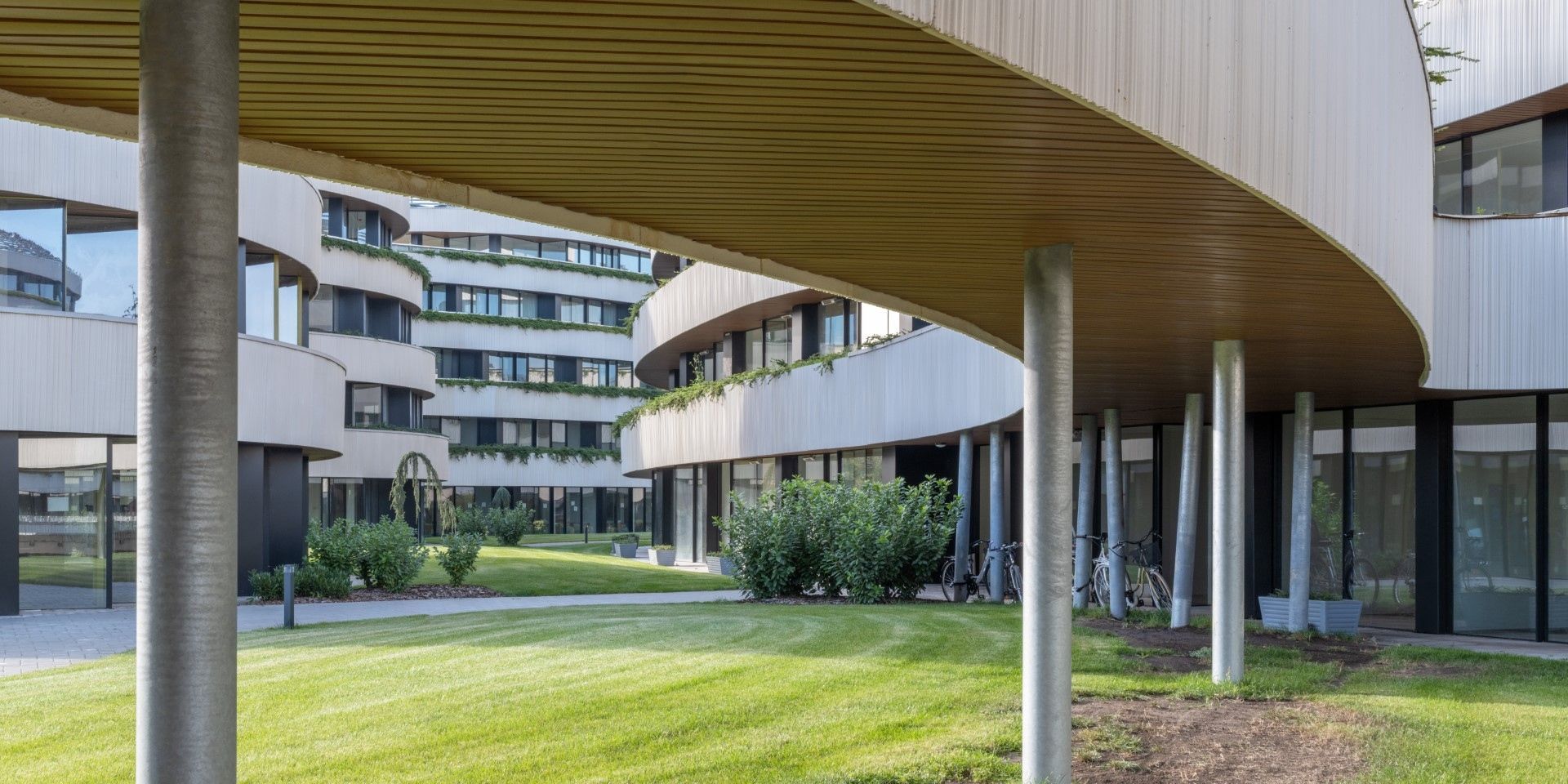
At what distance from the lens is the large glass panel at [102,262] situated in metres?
21.9

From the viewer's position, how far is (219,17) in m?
4.50

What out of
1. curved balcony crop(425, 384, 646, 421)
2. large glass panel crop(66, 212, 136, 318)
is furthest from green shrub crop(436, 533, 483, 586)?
curved balcony crop(425, 384, 646, 421)

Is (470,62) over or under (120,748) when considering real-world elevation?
over

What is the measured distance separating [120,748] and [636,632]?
7492 millimetres

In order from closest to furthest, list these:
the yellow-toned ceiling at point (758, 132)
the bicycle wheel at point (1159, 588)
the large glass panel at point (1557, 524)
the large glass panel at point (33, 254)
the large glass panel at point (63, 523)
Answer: the yellow-toned ceiling at point (758, 132)
the large glass panel at point (1557, 524)
the bicycle wheel at point (1159, 588)
the large glass panel at point (33, 254)
the large glass panel at point (63, 523)

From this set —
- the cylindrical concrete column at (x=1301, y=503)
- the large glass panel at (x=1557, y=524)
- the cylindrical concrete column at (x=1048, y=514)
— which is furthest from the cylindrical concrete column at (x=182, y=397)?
the large glass panel at (x=1557, y=524)

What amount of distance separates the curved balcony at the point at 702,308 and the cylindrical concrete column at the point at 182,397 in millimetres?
24153

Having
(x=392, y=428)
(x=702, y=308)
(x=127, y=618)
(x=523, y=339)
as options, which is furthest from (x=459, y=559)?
(x=523, y=339)

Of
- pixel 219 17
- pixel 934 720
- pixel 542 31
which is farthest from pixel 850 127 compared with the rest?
pixel 934 720

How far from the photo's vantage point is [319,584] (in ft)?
79.6

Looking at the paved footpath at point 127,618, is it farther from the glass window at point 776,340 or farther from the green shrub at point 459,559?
the glass window at point 776,340

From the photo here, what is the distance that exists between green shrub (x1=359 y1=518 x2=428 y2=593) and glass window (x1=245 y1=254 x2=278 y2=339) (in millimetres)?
4203

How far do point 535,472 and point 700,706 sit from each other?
175ft

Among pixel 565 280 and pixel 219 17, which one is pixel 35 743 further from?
pixel 565 280
